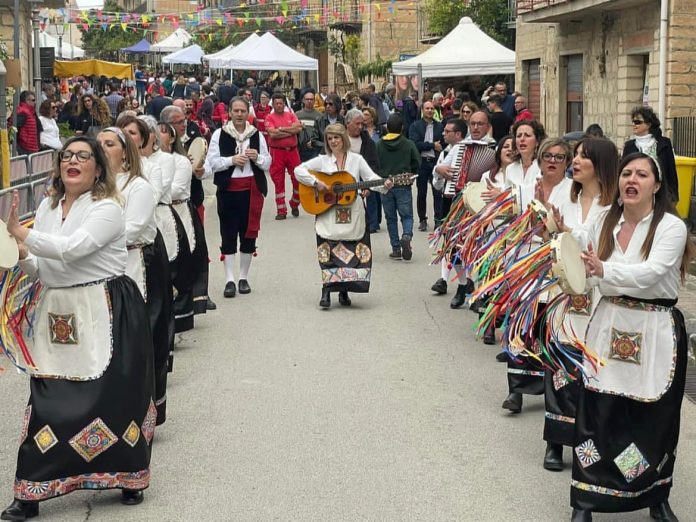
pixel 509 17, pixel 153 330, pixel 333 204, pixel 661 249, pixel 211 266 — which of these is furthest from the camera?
pixel 509 17

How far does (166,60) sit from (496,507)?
3732 centimetres

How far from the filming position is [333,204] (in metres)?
11.3

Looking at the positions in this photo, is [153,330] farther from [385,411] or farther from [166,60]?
[166,60]

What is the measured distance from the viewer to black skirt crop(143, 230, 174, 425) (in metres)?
6.95

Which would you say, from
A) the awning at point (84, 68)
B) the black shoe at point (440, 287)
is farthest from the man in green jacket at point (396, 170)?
the awning at point (84, 68)

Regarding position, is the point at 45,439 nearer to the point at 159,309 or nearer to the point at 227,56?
the point at 159,309

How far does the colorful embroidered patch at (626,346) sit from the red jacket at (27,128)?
16.0 m

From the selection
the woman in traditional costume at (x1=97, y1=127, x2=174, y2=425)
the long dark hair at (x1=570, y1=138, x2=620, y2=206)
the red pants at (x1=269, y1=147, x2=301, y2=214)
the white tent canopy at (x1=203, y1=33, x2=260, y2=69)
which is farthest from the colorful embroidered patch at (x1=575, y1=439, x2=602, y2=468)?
the white tent canopy at (x1=203, y1=33, x2=260, y2=69)

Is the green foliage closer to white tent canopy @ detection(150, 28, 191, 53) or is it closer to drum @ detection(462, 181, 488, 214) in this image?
white tent canopy @ detection(150, 28, 191, 53)

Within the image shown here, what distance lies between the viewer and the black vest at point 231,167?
39.4ft

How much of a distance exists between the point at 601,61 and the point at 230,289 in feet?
45.8

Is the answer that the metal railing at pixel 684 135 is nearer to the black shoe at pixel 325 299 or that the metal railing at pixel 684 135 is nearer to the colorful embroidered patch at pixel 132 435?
the black shoe at pixel 325 299

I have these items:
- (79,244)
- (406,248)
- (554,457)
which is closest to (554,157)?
(554,457)

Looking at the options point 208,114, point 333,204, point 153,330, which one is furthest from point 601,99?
point 153,330
